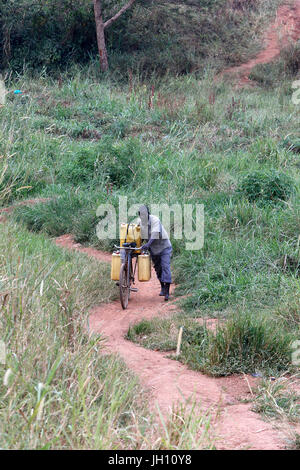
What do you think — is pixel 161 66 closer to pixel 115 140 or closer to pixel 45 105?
pixel 45 105

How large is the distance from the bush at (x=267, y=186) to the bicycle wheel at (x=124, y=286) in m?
3.25

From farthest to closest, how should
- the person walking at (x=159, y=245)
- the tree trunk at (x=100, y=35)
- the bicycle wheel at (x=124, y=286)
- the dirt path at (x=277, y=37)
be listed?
the dirt path at (x=277, y=37), the tree trunk at (x=100, y=35), the person walking at (x=159, y=245), the bicycle wheel at (x=124, y=286)

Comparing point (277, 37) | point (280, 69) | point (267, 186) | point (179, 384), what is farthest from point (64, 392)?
point (277, 37)

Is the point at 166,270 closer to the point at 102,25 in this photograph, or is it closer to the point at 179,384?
the point at 179,384

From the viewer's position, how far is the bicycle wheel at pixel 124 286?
725 cm

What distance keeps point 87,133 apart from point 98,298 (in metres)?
7.50

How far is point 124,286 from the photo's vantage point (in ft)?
24.5

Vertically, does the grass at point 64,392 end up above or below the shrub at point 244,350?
above

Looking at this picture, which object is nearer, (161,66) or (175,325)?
(175,325)

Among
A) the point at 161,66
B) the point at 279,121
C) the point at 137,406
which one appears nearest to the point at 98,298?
the point at 137,406

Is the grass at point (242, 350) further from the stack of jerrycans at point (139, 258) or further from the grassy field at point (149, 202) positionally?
the stack of jerrycans at point (139, 258)

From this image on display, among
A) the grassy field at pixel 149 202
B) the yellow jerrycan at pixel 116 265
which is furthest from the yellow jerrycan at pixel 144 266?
the grassy field at pixel 149 202

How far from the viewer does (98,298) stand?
756 cm

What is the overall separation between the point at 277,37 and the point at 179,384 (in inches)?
717
